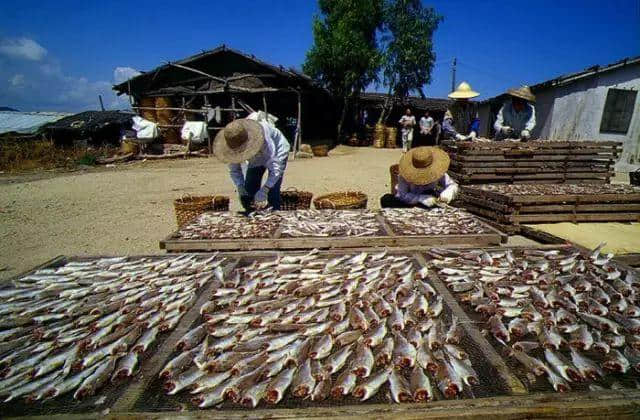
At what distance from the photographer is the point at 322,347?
2.08m

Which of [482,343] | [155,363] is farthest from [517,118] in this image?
[155,363]

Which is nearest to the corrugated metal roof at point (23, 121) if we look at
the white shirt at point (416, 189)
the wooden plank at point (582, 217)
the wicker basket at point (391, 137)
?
the wicker basket at point (391, 137)

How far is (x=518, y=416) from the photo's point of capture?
5.26 ft

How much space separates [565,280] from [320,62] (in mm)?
24047

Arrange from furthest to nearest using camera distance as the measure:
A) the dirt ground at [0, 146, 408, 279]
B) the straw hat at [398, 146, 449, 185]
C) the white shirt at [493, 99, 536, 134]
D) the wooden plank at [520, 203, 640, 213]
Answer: the white shirt at [493, 99, 536, 134] < the wooden plank at [520, 203, 640, 213] < the dirt ground at [0, 146, 408, 279] < the straw hat at [398, 146, 449, 185]

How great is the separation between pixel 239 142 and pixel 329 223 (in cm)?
186

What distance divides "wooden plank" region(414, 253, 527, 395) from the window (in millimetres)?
14761

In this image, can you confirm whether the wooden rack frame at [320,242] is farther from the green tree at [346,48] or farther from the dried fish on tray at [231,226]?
the green tree at [346,48]

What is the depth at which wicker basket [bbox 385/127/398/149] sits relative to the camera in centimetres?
2381

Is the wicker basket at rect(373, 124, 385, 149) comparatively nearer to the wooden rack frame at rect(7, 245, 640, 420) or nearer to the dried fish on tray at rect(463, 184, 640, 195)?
the dried fish on tray at rect(463, 184, 640, 195)

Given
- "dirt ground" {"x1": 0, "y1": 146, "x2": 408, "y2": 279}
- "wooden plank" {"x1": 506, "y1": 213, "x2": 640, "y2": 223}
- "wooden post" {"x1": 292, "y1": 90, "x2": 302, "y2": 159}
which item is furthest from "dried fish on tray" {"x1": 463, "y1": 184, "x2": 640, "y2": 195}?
"wooden post" {"x1": 292, "y1": 90, "x2": 302, "y2": 159}

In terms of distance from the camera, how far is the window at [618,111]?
12.5 metres

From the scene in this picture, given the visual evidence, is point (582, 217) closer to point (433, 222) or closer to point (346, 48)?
point (433, 222)

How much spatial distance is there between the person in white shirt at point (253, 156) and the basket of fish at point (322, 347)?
8.35 ft
